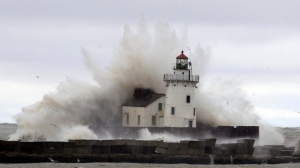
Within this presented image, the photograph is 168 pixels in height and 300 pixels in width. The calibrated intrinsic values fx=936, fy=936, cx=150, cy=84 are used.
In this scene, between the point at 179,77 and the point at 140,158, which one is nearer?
the point at 140,158

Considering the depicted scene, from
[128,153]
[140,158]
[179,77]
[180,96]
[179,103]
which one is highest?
[179,77]

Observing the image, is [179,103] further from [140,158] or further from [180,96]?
[140,158]

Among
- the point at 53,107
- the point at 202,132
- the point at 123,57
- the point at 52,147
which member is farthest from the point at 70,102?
the point at 52,147

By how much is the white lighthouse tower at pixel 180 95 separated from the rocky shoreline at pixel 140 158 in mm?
7908

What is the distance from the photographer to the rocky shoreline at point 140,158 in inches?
1494

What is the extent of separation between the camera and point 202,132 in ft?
154

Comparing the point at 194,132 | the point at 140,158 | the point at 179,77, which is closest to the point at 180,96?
the point at 179,77

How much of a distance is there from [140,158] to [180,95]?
29.8 feet

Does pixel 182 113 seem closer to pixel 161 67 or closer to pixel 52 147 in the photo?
pixel 161 67

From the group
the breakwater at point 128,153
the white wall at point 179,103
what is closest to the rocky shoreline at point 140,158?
the breakwater at point 128,153

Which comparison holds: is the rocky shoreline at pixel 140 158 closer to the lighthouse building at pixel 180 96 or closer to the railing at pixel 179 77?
the lighthouse building at pixel 180 96

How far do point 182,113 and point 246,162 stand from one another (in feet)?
27.3

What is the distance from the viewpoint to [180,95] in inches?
1892

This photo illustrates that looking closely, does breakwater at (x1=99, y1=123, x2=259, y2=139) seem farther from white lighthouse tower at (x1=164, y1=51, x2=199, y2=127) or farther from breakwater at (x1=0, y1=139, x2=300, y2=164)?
breakwater at (x1=0, y1=139, x2=300, y2=164)
